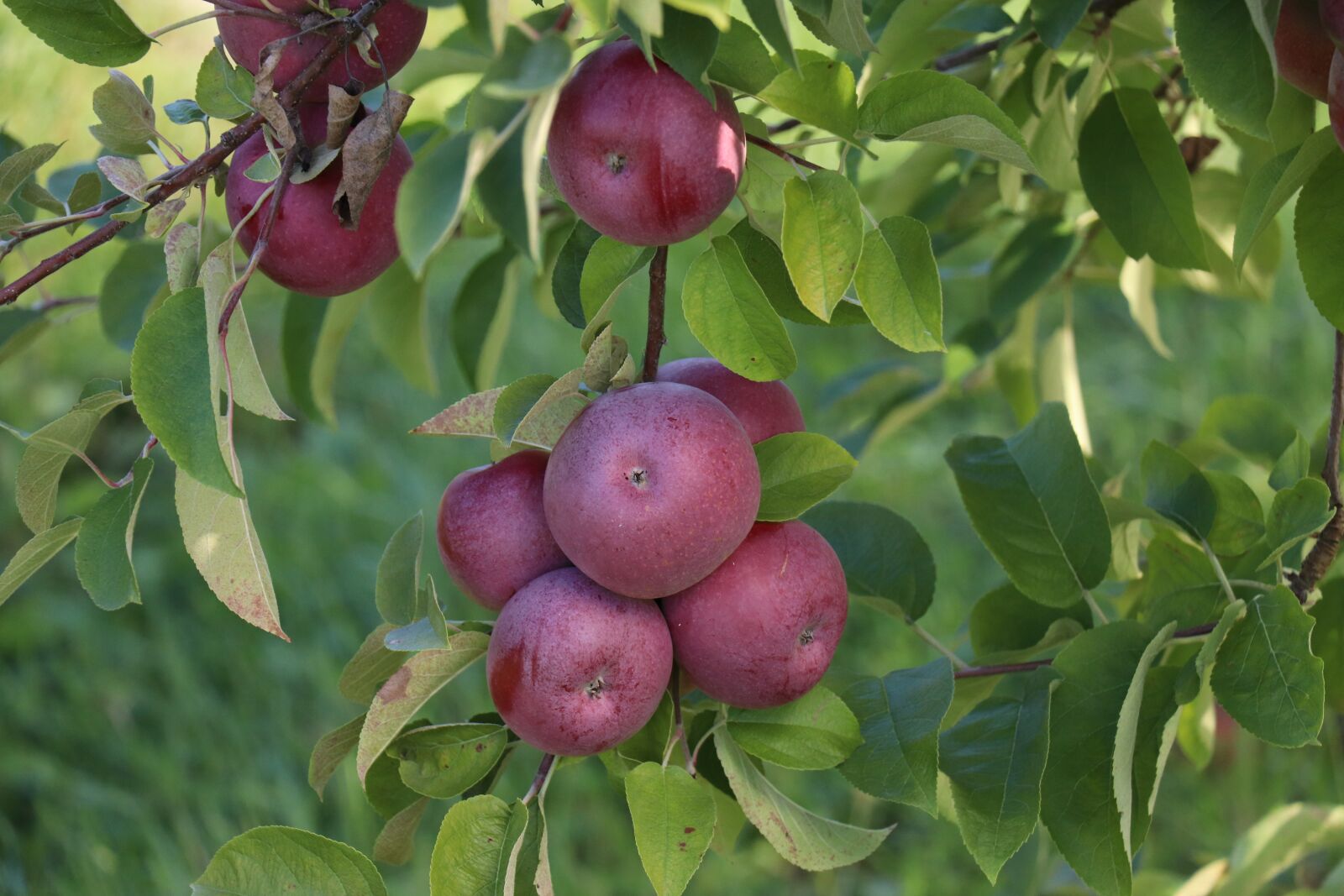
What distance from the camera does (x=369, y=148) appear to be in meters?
0.67

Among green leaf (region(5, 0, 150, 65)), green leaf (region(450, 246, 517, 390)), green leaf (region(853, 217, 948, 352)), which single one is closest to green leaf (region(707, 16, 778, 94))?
green leaf (region(853, 217, 948, 352))

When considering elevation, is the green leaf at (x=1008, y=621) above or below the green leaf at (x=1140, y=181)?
below

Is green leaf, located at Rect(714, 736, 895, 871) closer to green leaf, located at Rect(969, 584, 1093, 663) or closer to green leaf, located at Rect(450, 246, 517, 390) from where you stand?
green leaf, located at Rect(969, 584, 1093, 663)

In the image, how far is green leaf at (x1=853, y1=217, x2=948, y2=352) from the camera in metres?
0.69

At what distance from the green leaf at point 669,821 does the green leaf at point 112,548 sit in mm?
296

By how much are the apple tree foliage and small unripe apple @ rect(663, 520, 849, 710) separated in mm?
31

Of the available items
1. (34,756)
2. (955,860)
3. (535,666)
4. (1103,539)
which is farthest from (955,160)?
(34,756)

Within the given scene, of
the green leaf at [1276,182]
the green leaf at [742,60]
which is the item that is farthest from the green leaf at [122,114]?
the green leaf at [1276,182]

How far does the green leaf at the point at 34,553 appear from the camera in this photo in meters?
0.70

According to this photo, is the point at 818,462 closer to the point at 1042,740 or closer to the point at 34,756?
the point at 1042,740

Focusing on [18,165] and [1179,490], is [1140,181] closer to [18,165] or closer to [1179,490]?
[1179,490]

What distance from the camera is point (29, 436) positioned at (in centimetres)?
70

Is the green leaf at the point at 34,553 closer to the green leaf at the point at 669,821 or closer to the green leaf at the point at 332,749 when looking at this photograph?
the green leaf at the point at 332,749

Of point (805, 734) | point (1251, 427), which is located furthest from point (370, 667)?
point (1251, 427)
